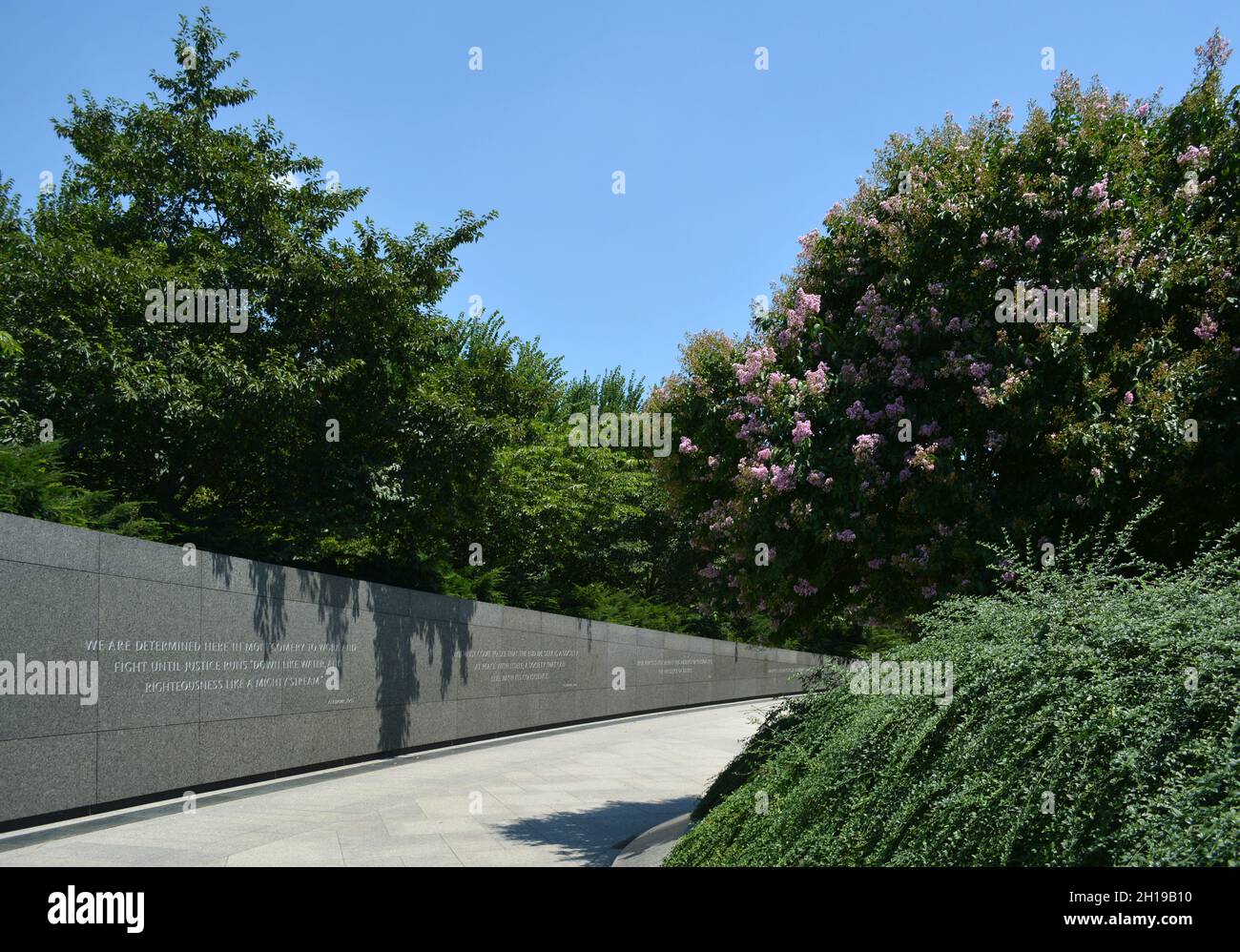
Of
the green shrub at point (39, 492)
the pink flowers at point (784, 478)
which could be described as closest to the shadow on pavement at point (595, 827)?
the pink flowers at point (784, 478)

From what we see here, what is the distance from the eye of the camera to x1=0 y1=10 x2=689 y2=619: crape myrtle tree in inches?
551

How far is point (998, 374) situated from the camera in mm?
8828

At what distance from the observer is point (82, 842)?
902 centimetres

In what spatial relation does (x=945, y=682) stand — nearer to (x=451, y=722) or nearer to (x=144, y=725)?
(x=144, y=725)

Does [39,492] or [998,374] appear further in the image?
[39,492]

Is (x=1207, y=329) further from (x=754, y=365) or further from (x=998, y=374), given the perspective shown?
(x=754, y=365)

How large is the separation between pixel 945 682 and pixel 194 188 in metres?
16.1

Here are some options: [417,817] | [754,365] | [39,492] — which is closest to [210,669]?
Result: [39,492]

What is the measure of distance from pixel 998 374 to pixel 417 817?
745 cm

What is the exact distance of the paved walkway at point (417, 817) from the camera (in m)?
8.77

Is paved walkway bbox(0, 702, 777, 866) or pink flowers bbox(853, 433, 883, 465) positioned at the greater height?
pink flowers bbox(853, 433, 883, 465)

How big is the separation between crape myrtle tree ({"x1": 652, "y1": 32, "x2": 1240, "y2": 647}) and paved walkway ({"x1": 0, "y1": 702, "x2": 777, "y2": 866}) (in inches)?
83.2

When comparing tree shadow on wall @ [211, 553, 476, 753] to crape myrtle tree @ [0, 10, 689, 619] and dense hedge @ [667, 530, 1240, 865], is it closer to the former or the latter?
crape myrtle tree @ [0, 10, 689, 619]

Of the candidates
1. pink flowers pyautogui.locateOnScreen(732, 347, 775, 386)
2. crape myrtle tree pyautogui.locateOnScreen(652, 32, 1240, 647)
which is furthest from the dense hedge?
pink flowers pyautogui.locateOnScreen(732, 347, 775, 386)
